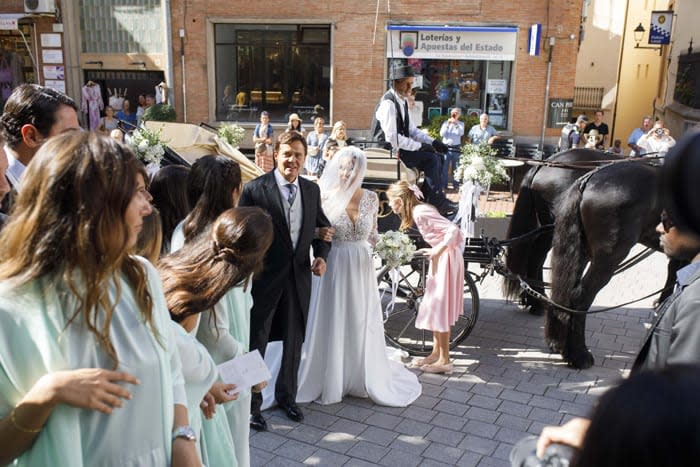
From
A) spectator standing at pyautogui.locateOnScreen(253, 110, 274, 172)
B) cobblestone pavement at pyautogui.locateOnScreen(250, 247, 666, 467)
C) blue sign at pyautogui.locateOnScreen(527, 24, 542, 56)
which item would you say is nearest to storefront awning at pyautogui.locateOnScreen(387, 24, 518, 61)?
blue sign at pyautogui.locateOnScreen(527, 24, 542, 56)

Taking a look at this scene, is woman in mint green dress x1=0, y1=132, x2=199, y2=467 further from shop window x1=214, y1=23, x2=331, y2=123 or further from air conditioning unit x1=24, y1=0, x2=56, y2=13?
air conditioning unit x1=24, y1=0, x2=56, y2=13

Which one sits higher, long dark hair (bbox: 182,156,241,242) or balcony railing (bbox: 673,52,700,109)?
balcony railing (bbox: 673,52,700,109)

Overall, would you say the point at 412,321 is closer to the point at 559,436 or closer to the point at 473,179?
the point at 473,179

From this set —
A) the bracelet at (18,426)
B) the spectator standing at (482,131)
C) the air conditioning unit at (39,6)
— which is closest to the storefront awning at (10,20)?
the air conditioning unit at (39,6)

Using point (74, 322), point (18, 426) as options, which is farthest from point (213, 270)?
point (18, 426)

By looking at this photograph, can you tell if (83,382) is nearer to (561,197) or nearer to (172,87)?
(561,197)

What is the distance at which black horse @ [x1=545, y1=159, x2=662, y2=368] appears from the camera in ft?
16.8

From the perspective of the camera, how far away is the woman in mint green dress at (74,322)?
1.48 metres

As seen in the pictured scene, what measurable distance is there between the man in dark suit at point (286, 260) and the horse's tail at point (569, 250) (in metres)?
2.24

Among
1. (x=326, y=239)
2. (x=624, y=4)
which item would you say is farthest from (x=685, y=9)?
(x=326, y=239)

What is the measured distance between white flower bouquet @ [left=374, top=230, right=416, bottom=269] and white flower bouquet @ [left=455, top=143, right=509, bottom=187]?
1.28 m

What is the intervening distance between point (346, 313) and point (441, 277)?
3.10 ft

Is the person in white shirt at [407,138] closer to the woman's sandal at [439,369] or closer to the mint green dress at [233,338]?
the woman's sandal at [439,369]

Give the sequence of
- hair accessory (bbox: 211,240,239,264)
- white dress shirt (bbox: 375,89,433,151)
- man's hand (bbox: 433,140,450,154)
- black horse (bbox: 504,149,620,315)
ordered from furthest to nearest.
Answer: man's hand (bbox: 433,140,450,154), white dress shirt (bbox: 375,89,433,151), black horse (bbox: 504,149,620,315), hair accessory (bbox: 211,240,239,264)
